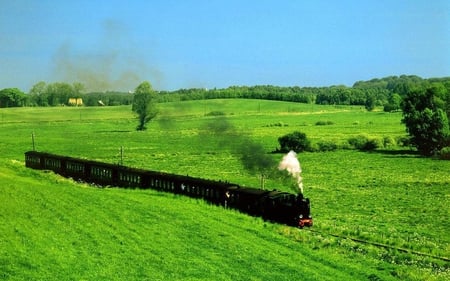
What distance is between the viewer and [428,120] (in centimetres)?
8225

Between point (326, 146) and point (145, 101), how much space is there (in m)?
34.0

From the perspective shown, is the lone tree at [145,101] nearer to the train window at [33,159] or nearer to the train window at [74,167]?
the train window at [33,159]

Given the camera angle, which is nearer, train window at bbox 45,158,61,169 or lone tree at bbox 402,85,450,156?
train window at bbox 45,158,61,169

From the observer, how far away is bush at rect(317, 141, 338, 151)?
85875 millimetres

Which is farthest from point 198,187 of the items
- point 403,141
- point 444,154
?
point 403,141

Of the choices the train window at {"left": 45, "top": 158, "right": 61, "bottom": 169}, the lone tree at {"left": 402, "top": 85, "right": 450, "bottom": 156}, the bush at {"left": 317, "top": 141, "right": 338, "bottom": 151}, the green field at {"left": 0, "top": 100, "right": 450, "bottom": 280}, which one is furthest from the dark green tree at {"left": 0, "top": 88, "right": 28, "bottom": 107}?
the lone tree at {"left": 402, "top": 85, "right": 450, "bottom": 156}

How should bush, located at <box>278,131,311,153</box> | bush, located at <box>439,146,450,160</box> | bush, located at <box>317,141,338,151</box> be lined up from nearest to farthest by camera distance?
bush, located at <box>439,146,450,160</box> → bush, located at <box>278,131,311,153</box> → bush, located at <box>317,141,338,151</box>

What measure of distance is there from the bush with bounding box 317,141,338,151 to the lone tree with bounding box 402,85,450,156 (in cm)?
1192

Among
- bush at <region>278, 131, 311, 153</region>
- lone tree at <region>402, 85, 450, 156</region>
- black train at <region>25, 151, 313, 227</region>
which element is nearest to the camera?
black train at <region>25, 151, 313, 227</region>

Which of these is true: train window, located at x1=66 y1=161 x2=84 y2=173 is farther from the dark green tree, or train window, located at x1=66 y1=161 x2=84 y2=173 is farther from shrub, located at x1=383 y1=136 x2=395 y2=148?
the dark green tree

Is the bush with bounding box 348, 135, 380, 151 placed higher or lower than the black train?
lower

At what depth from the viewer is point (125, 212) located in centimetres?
2866

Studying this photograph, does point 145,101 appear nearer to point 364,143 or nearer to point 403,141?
point 364,143

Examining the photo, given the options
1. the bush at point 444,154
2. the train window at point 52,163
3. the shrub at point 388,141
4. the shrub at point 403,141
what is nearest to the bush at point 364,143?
the shrub at point 388,141
